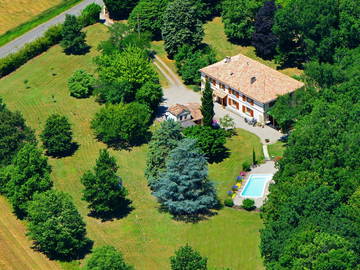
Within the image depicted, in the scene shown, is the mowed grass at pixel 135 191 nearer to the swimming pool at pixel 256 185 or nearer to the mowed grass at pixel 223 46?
the swimming pool at pixel 256 185

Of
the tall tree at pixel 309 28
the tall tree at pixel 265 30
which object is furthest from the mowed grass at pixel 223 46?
the tall tree at pixel 309 28

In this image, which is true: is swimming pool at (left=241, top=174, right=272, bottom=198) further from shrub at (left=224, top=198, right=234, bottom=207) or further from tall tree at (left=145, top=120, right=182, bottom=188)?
tall tree at (left=145, top=120, right=182, bottom=188)

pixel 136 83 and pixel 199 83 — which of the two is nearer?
pixel 136 83

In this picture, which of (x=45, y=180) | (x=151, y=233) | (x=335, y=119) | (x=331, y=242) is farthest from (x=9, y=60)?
(x=331, y=242)

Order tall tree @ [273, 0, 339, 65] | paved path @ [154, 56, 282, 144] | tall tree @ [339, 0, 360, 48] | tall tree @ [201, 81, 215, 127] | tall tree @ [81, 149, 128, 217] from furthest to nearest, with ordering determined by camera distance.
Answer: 1. tall tree @ [273, 0, 339, 65]
2. tall tree @ [339, 0, 360, 48]
3. paved path @ [154, 56, 282, 144]
4. tall tree @ [201, 81, 215, 127]
5. tall tree @ [81, 149, 128, 217]

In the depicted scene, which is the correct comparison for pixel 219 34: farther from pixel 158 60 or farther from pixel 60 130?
pixel 60 130

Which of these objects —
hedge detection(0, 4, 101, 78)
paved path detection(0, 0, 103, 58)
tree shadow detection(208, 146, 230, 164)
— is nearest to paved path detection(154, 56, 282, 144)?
tree shadow detection(208, 146, 230, 164)

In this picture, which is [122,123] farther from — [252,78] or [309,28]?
[309,28]
